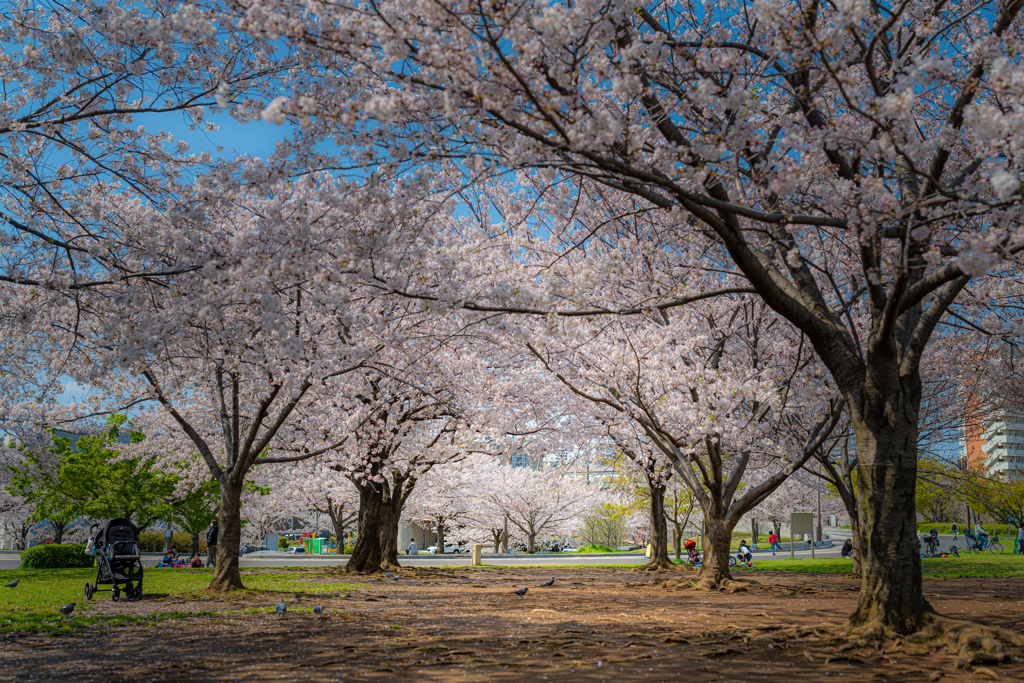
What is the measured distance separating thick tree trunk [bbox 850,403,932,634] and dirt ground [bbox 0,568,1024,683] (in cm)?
52

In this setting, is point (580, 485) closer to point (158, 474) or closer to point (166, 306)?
point (158, 474)

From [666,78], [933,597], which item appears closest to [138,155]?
[666,78]

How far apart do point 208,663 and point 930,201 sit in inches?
309

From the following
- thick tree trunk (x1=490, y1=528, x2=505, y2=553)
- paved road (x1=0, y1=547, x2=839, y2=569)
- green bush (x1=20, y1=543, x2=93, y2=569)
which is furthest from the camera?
thick tree trunk (x1=490, y1=528, x2=505, y2=553)

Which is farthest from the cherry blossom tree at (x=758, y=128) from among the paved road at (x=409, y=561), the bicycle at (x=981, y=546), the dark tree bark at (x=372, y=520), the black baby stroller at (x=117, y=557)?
the bicycle at (x=981, y=546)

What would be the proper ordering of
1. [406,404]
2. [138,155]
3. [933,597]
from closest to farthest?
[138,155], [933,597], [406,404]

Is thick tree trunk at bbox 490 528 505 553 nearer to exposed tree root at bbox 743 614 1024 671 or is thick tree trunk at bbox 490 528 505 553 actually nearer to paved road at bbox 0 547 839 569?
paved road at bbox 0 547 839 569

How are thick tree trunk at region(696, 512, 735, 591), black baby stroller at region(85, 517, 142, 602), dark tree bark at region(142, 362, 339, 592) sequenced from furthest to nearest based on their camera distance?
thick tree trunk at region(696, 512, 735, 591) → dark tree bark at region(142, 362, 339, 592) → black baby stroller at region(85, 517, 142, 602)

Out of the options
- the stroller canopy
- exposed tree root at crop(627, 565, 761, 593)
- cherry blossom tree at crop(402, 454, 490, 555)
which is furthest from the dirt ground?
cherry blossom tree at crop(402, 454, 490, 555)

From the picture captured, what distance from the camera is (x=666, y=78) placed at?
7.26 m

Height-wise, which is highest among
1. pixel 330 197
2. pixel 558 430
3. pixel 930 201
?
pixel 330 197

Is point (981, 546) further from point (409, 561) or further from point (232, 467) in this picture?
→ point (232, 467)

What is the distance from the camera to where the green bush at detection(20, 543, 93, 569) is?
2239cm

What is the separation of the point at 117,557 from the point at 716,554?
12310mm
